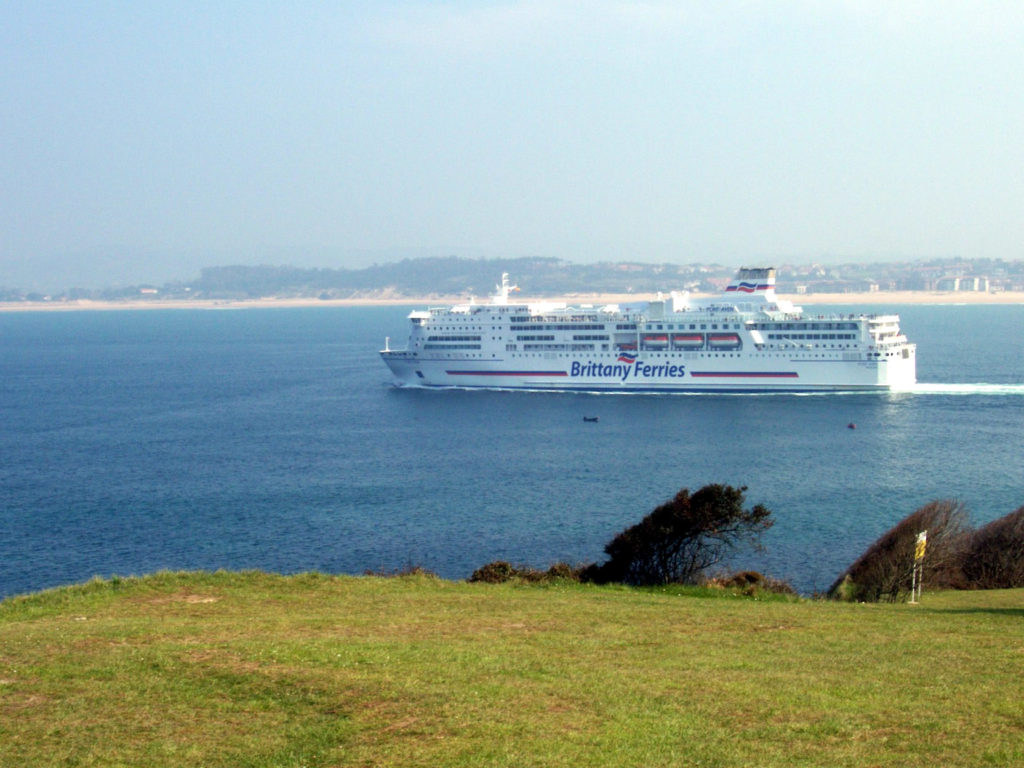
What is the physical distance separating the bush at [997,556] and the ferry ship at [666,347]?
35789mm

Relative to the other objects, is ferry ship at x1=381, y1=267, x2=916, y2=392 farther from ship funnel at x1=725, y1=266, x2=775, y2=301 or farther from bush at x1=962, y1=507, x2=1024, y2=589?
bush at x1=962, y1=507, x2=1024, y2=589

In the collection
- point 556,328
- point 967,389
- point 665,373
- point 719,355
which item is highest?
point 556,328

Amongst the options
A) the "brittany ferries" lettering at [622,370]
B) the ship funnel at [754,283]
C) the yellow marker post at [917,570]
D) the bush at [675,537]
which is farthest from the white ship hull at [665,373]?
the yellow marker post at [917,570]

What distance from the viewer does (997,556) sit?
21.5 metres

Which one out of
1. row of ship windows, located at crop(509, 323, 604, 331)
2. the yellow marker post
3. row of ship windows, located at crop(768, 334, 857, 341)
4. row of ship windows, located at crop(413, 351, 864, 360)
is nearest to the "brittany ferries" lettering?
row of ship windows, located at crop(413, 351, 864, 360)

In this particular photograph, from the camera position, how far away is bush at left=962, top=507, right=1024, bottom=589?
822 inches

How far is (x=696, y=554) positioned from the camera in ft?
74.0

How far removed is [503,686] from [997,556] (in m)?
15.5

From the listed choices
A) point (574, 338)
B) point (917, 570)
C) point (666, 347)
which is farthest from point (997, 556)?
point (574, 338)

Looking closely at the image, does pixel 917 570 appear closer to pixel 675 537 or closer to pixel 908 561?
pixel 908 561

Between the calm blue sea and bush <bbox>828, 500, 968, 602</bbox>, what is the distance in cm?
302

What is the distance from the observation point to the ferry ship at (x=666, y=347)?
57.6 metres

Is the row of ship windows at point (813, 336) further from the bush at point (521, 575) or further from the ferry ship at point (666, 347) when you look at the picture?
the bush at point (521, 575)

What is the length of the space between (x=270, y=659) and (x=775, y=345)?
51202 millimetres
